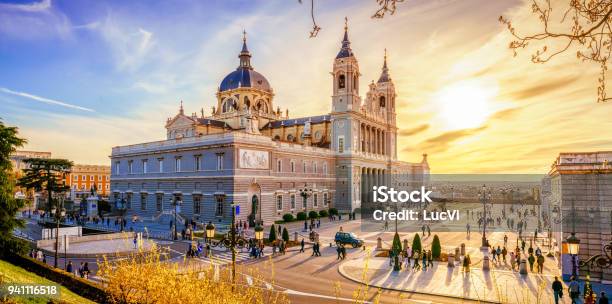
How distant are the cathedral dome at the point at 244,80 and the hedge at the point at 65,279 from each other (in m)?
56.8

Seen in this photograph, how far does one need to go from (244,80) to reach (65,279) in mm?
61123

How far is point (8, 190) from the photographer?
2080cm

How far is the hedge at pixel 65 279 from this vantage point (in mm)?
12516

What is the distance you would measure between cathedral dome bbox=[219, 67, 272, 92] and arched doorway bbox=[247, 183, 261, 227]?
29.1m

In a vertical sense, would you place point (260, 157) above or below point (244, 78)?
below

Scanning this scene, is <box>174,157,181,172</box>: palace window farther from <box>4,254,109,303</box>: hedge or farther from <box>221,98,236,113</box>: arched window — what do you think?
<box>4,254,109,303</box>: hedge

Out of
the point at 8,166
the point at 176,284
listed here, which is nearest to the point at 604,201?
the point at 176,284

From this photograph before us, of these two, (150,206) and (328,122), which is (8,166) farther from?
(328,122)

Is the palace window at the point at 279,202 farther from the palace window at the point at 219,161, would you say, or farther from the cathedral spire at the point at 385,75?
the cathedral spire at the point at 385,75

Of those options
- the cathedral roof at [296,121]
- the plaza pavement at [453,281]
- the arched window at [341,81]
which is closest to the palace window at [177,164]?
the cathedral roof at [296,121]

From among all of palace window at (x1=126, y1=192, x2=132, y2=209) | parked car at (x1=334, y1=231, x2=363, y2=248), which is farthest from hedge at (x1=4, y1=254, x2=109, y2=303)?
palace window at (x1=126, y1=192, x2=132, y2=209)

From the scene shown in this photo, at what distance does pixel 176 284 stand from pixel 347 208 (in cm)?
5968

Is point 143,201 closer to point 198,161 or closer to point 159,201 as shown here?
point 159,201

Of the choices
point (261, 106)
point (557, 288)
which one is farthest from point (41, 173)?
point (557, 288)
